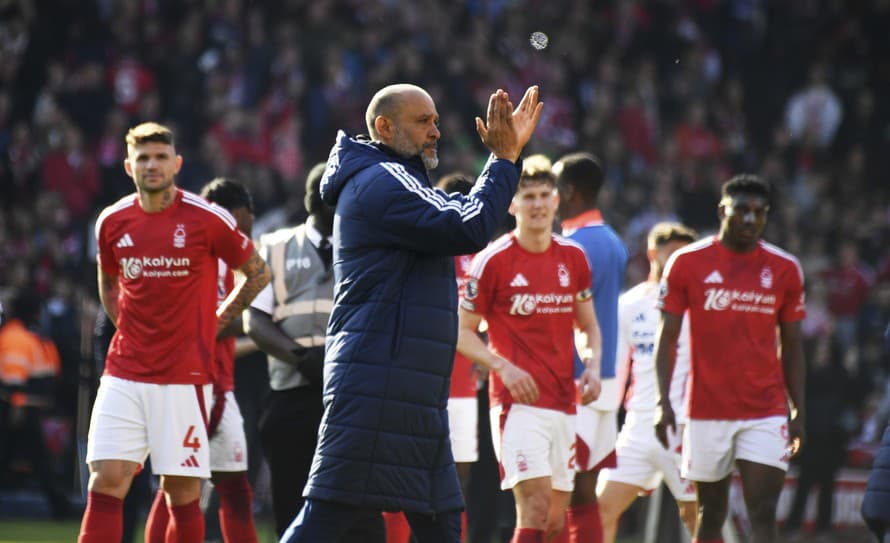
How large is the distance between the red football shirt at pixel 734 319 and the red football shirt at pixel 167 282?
254 centimetres

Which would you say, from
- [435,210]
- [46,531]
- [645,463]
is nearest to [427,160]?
[435,210]

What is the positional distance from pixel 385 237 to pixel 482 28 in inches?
644

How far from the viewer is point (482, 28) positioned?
22.5 m

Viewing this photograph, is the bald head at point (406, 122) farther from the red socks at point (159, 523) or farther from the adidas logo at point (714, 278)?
the red socks at point (159, 523)

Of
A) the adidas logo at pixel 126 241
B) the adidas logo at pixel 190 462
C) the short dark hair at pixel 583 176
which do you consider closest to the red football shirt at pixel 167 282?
the adidas logo at pixel 126 241

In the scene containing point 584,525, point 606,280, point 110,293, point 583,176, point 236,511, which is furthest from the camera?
point 583,176

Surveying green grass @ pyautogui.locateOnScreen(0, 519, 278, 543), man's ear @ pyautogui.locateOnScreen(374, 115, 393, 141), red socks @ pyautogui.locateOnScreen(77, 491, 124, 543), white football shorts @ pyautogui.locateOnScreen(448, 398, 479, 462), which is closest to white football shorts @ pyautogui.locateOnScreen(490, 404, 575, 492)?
white football shorts @ pyautogui.locateOnScreen(448, 398, 479, 462)

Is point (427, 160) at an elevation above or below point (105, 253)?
above

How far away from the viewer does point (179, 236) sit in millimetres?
8164

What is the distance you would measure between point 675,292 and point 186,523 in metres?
3.01

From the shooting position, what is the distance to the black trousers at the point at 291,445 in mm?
8578

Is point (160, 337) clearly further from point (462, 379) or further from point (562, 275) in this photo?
point (462, 379)

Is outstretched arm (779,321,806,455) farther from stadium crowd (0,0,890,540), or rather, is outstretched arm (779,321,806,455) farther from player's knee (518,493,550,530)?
stadium crowd (0,0,890,540)

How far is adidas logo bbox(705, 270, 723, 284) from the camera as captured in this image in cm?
891
